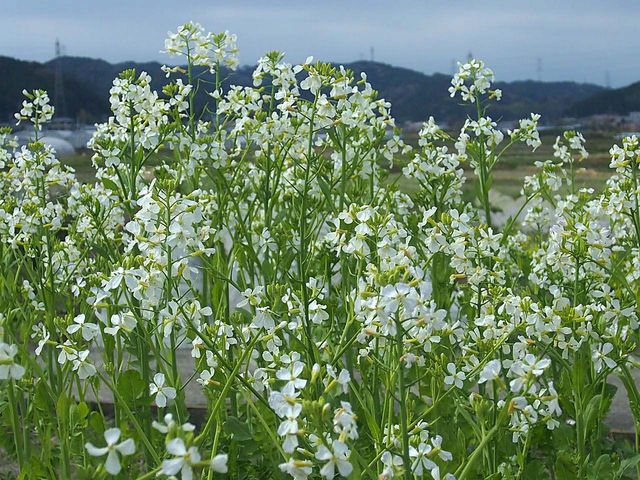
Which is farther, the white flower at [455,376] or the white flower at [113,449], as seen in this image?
the white flower at [455,376]

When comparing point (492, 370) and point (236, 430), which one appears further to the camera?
point (236, 430)

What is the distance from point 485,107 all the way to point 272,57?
90 centimetres

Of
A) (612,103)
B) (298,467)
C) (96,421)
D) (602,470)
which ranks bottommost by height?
(602,470)

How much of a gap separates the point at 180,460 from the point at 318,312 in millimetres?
1147

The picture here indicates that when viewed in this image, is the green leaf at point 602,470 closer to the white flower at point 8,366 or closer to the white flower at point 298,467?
the white flower at point 298,467

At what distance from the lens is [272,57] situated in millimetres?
3322

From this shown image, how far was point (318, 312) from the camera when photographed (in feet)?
7.76

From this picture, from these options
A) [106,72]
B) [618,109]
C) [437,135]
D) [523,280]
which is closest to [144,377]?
[437,135]

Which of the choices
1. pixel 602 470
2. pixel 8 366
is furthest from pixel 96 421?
pixel 602 470

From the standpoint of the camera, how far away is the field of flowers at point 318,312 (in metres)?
1.84

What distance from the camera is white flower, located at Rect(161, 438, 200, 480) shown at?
1.23 m

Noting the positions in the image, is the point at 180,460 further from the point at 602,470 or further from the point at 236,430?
the point at 602,470

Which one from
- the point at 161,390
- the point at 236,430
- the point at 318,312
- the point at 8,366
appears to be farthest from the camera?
the point at 236,430

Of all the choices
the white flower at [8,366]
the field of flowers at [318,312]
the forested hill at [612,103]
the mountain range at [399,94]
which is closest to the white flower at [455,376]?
the field of flowers at [318,312]
